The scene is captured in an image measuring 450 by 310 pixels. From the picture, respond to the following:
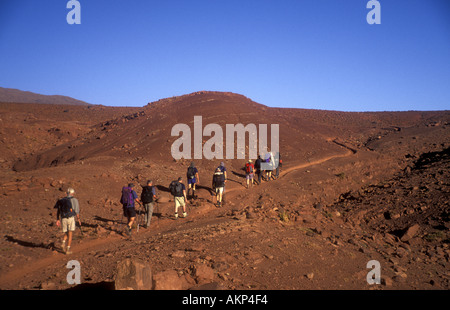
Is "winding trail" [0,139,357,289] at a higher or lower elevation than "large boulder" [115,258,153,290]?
lower

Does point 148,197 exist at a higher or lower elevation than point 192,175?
lower

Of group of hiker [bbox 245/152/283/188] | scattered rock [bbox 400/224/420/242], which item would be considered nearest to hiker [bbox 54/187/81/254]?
scattered rock [bbox 400/224/420/242]

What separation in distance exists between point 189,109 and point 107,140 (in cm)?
1091

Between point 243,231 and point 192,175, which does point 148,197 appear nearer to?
point 243,231

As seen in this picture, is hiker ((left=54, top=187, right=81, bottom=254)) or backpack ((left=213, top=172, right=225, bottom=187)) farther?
backpack ((left=213, top=172, right=225, bottom=187))

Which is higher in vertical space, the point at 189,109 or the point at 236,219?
the point at 189,109

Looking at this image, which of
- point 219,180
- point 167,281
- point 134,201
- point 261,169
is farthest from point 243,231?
point 261,169

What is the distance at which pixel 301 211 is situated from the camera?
12.0 meters

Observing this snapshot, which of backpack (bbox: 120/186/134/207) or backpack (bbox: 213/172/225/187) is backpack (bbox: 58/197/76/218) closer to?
A: backpack (bbox: 120/186/134/207)

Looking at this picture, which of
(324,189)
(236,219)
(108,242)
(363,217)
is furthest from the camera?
(324,189)
